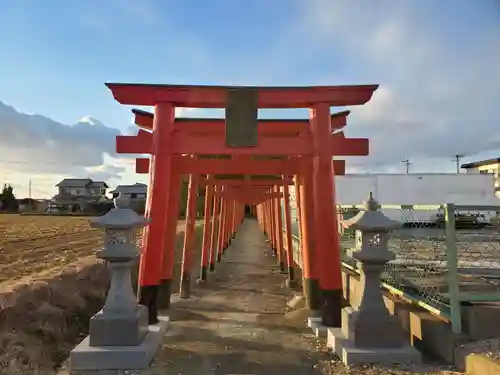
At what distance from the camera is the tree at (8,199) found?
65.2 meters

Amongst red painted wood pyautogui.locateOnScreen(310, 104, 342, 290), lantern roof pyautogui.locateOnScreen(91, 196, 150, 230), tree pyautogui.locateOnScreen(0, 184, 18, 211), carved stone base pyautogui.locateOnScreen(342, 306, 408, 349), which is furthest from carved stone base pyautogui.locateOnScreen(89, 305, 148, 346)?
tree pyautogui.locateOnScreen(0, 184, 18, 211)

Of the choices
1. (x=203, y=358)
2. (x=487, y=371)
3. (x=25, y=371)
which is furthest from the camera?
(x=25, y=371)

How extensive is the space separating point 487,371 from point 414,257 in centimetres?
420

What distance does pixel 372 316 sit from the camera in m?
5.05

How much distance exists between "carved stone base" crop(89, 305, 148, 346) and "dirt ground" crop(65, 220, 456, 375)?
338 mm

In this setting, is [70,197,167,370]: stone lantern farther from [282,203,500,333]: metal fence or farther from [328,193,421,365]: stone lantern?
[282,203,500,333]: metal fence

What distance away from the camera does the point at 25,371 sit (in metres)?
6.13

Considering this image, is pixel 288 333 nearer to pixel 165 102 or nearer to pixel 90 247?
pixel 165 102

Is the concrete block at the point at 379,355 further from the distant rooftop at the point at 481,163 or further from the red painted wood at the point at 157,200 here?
the distant rooftop at the point at 481,163

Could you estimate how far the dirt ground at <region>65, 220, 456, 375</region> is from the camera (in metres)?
4.86

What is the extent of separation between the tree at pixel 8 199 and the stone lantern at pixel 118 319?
2704 inches

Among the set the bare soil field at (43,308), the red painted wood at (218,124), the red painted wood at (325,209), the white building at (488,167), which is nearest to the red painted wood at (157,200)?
the red painted wood at (218,124)

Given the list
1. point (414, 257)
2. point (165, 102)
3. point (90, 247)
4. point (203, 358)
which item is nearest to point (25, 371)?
point (203, 358)

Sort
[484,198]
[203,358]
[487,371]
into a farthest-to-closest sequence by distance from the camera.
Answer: [484,198] < [203,358] < [487,371]
